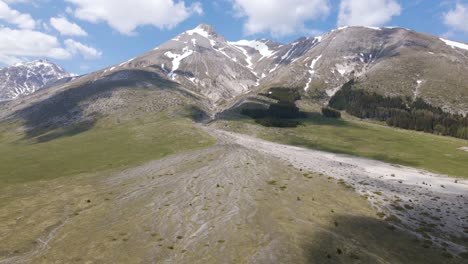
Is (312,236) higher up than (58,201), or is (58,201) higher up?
(312,236)

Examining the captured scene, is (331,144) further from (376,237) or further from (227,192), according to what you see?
(376,237)

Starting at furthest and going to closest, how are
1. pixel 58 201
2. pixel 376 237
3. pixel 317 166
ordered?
pixel 317 166, pixel 58 201, pixel 376 237

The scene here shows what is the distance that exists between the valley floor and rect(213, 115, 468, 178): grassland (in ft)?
84.7

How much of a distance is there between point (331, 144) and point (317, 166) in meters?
48.0

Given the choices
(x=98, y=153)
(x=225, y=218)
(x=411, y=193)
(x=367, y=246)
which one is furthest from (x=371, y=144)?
(x=225, y=218)

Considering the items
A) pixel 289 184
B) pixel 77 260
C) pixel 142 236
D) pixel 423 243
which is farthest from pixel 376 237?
pixel 77 260

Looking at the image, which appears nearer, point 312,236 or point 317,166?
point 312,236

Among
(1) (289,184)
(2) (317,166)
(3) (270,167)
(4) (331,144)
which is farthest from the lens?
(4) (331,144)

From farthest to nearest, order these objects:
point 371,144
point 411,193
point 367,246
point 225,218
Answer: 1. point 371,144
2. point 411,193
3. point 225,218
4. point 367,246

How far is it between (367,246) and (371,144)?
97.8 m

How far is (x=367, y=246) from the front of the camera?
96.5 ft

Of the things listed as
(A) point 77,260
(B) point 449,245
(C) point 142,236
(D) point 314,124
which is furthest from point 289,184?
(D) point 314,124

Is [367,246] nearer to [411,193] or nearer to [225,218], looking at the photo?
[225,218]

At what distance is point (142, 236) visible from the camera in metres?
30.7
